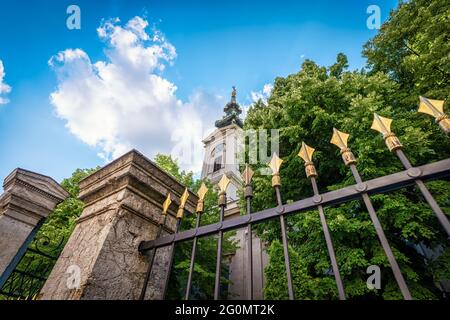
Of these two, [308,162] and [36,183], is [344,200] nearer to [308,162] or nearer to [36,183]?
[308,162]

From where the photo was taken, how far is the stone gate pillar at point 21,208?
1896 mm

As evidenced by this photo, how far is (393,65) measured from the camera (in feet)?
22.5

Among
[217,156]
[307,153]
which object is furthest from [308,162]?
[217,156]

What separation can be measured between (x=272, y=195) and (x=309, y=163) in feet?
14.8

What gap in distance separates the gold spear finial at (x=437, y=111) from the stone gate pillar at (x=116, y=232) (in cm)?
169

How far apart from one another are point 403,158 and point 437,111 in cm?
28

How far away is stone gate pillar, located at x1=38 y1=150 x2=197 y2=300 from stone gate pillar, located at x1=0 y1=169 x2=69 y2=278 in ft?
1.22

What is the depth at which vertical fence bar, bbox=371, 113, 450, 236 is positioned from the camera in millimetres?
951

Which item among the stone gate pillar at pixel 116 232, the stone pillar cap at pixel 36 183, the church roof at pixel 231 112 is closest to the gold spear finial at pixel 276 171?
the stone gate pillar at pixel 116 232

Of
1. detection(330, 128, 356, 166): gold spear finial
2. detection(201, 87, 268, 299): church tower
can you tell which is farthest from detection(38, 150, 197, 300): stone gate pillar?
detection(201, 87, 268, 299): church tower

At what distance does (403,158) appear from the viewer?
1107mm

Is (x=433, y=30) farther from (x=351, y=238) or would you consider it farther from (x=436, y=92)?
(x=351, y=238)

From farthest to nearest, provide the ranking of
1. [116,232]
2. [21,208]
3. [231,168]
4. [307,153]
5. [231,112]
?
1. [231,112]
2. [231,168]
3. [21,208]
4. [116,232]
5. [307,153]

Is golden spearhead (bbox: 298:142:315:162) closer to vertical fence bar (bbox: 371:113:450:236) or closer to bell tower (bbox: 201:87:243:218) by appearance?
vertical fence bar (bbox: 371:113:450:236)
